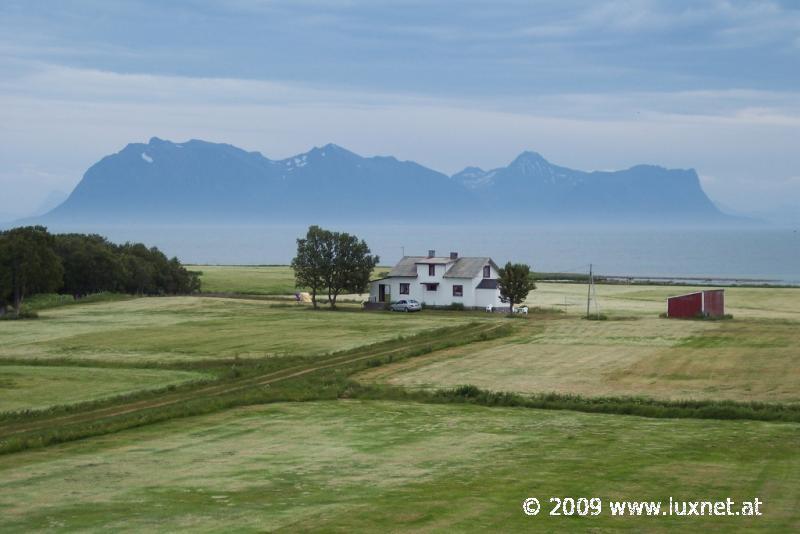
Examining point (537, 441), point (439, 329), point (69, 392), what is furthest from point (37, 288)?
point (537, 441)

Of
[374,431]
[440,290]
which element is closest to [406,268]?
[440,290]

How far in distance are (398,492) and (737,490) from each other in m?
8.04

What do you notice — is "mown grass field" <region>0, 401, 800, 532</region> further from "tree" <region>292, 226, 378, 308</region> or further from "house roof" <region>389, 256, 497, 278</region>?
"tree" <region>292, 226, 378, 308</region>

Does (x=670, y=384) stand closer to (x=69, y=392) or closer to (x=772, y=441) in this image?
(x=772, y=441)

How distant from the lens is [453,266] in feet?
318

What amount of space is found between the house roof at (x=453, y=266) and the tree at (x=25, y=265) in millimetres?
33108

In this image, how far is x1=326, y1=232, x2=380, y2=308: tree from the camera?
9606 centimetres

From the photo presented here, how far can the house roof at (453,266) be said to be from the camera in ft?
311

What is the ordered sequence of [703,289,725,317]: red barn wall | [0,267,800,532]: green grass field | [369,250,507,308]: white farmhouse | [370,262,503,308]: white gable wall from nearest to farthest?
[0,267,800,532]: green grass field < [703,289,725,317]: red barn wall < [370,262,503,308]: white gable wall < [369,250,507,308]: white farmhouse

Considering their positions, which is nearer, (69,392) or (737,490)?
(737,490)

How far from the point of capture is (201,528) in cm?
1983

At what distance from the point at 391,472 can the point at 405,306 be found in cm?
6610

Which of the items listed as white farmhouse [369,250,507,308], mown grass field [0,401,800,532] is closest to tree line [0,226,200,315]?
white farmhouse [369,250,507,308]

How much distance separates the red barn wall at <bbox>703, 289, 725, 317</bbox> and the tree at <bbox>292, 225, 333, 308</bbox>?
117 ft
